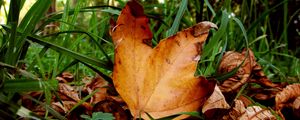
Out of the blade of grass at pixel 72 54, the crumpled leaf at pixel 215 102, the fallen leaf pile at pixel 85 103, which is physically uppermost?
the blade of grass at pixel 72 54

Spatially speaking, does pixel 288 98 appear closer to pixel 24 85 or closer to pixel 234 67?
pixel 234 67

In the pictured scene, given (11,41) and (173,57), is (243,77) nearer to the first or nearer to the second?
(173,57)

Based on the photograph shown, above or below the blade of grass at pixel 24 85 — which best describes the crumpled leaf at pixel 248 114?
below

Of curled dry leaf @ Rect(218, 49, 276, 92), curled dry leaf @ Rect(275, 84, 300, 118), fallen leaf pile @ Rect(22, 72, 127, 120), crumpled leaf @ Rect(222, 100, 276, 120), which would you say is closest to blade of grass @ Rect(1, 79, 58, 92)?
fallen leaf pile @ Rect(22, 72, 127, 120)

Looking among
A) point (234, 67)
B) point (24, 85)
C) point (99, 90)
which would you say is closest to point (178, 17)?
point (234, 67)

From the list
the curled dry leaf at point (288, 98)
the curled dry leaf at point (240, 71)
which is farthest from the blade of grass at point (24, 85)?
the curled dry leaf at point (288, 98)

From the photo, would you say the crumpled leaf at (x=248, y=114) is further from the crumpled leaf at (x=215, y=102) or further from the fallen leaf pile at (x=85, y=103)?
the fallen leaf pile at (x=85, y=103)

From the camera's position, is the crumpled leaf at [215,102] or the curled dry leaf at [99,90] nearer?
the crumpled leaf at [215,102]

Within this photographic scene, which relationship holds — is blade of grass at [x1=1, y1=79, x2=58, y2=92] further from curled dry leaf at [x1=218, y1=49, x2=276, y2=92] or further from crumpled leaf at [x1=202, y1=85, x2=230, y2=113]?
A: curled dry leaf at [x1=218, y1=49, x2=276, y2=92]
